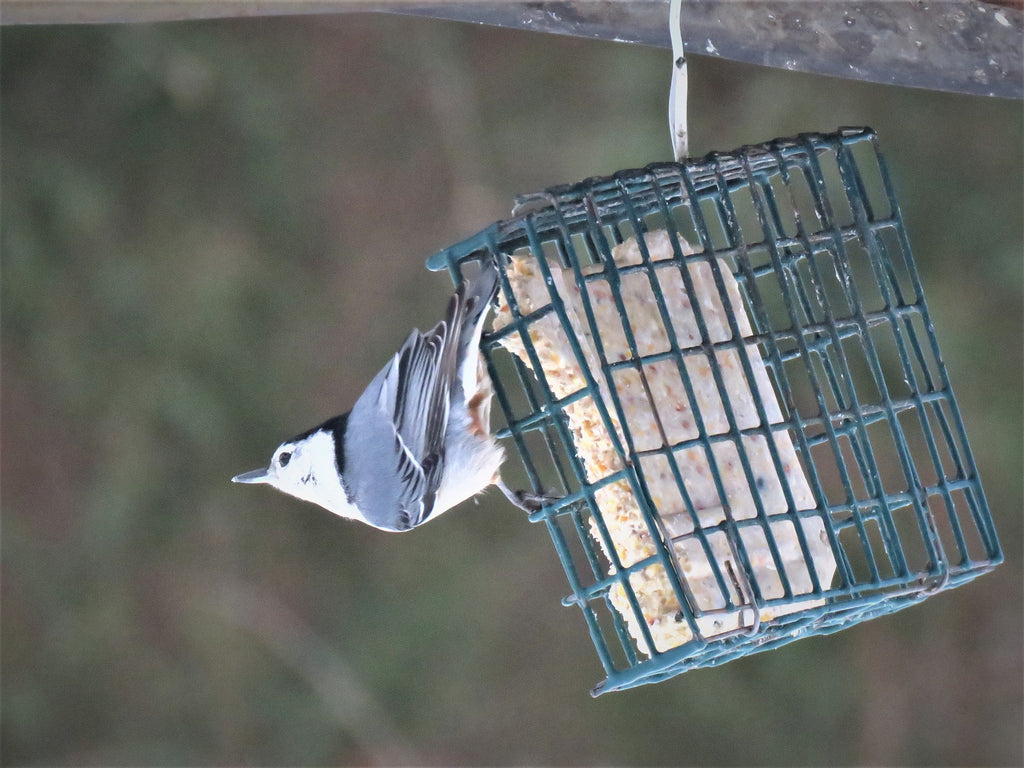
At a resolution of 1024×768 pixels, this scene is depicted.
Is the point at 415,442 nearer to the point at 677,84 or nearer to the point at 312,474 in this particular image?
the point at 312,474

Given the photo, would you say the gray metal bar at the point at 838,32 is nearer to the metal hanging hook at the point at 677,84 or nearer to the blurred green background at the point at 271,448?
the metal hanging hook at the point at 677,84

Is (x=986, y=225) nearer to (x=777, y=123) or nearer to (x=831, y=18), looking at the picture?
(x=777, y=123)

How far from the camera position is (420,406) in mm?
2246

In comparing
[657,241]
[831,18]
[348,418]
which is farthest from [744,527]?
[348,418]

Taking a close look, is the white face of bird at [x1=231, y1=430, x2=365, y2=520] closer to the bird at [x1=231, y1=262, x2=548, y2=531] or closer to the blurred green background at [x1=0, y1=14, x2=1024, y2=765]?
the bird at [x1=231, y1=262, x2=548, y2=531]

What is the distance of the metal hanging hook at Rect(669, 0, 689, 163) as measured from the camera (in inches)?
59.5

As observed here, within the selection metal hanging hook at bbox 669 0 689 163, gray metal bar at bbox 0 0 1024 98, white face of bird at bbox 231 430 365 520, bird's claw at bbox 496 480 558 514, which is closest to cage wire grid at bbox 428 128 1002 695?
metal hanging hook at bbox 669 0 689 163

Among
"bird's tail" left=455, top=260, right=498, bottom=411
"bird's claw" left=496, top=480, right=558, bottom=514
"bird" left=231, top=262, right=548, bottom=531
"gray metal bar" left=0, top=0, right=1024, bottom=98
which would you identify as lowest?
"bird's claw" left=496, top=480, right=558, bottom=514

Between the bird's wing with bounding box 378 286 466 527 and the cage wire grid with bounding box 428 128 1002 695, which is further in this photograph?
the bird's wing with bounding box 378 286 466 527

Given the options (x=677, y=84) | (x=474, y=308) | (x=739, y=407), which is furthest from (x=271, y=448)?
(x=677, y=84)

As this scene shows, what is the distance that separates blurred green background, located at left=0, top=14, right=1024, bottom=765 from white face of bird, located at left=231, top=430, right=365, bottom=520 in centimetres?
164

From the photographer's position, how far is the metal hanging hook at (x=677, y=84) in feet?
4.96

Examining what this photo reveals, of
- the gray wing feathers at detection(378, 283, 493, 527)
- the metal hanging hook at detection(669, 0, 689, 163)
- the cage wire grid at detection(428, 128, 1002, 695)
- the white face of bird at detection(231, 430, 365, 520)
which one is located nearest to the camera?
the metal hanging hook at detection(669, 0, 689, 163)

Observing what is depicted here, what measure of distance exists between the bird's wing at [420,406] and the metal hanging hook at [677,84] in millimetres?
610
